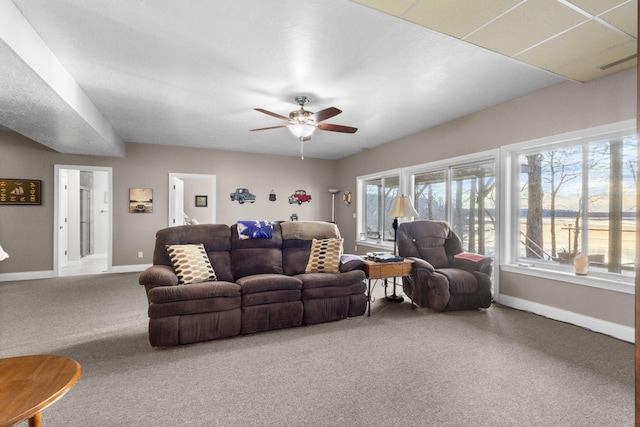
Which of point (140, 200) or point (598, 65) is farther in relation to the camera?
point (140, 200)

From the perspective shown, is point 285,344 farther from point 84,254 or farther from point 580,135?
point 84,254

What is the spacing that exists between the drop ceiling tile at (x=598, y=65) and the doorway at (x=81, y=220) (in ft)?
24.0

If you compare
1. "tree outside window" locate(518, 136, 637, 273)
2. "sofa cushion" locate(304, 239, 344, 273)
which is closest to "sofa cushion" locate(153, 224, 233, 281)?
"sofa cushion" locate(304, 239, 344, 273)

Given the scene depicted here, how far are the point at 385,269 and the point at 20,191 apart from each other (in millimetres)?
6466

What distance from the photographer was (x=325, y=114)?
3.45 metres

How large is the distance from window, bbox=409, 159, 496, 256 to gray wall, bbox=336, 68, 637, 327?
31cm

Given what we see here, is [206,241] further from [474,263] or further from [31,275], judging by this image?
[31,275]

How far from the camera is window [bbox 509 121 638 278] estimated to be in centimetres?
299

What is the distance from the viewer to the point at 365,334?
115 inches

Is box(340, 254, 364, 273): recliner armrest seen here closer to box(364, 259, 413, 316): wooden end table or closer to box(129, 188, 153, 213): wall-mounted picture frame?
box(364, 259, 413, 316): wooden end table

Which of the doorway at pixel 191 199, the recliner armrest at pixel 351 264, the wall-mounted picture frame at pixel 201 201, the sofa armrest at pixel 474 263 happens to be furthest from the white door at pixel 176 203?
the sofa armrest at pixel 474 263

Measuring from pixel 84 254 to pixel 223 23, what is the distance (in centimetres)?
834

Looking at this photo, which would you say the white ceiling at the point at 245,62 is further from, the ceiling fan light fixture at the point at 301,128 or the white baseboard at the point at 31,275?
the white baseboard at the point at 31,275

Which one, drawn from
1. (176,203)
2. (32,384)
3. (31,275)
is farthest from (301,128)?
(31,275)
